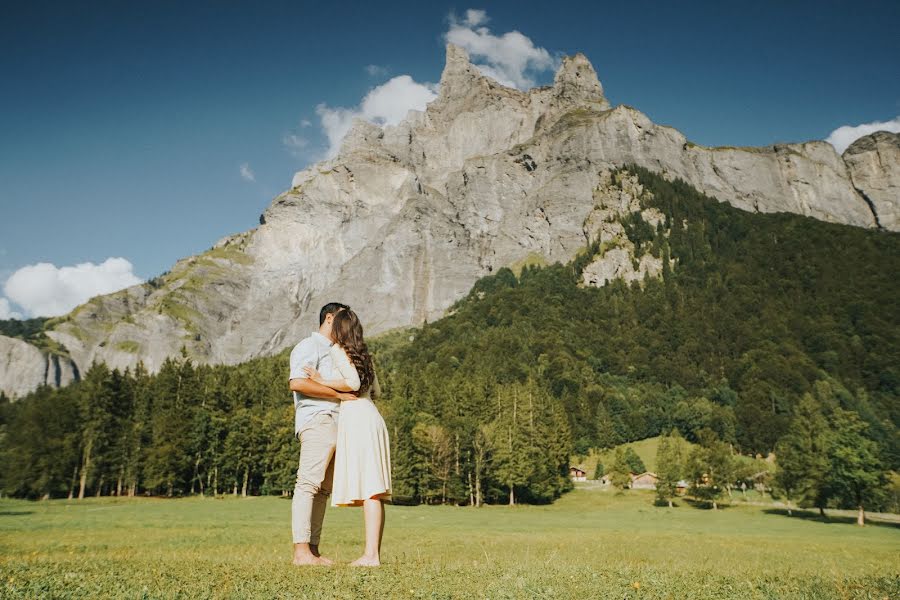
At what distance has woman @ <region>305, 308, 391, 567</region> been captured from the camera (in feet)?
23.1

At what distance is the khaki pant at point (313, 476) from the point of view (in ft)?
24.0

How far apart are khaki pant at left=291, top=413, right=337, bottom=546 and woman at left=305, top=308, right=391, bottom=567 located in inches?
10.8

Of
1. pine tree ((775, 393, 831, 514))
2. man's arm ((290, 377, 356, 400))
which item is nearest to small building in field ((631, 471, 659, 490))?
pine tree ((775, 393, 831, 514))

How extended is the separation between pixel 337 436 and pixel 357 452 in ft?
1.70

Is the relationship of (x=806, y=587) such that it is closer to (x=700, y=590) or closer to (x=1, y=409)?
(x=700, y=590)

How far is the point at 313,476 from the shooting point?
24.3ft

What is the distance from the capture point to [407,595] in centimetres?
514

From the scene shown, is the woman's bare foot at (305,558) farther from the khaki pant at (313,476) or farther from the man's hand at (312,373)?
the man's hand at (312,373)

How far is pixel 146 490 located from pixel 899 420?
146 m

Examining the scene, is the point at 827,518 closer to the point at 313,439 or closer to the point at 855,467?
the point at 855,467

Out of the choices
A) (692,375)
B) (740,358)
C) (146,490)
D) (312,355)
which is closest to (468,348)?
(692,375)

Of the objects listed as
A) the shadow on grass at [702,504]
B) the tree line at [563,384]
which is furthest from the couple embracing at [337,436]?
the shadow on grass at [702,504]

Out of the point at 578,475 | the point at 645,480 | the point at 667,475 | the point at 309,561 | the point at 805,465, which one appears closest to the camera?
the point at 309,561

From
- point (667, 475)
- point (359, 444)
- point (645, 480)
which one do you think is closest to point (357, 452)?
point (359, 444)
